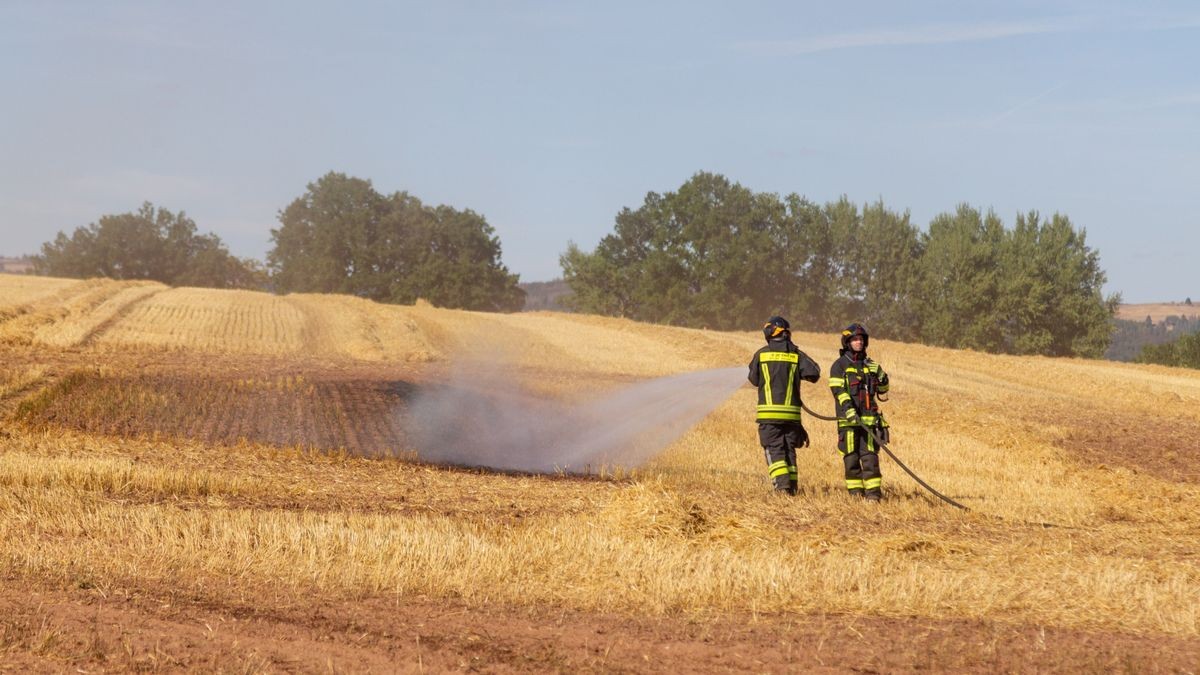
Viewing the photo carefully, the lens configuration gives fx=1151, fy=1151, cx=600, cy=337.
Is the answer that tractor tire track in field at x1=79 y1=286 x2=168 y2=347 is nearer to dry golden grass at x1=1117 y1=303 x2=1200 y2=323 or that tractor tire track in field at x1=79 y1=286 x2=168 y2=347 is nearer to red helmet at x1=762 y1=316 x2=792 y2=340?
red helmet at x1=762 y1=316 x2=792 y2=340

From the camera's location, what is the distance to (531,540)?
9656mm

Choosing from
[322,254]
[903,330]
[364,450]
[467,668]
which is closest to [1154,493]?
[364,450]

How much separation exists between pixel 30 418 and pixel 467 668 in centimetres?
1304

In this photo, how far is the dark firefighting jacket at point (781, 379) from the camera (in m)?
13.3

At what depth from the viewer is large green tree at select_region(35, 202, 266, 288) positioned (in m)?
110

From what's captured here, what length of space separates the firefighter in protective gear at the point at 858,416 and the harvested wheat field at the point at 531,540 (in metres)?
0.46

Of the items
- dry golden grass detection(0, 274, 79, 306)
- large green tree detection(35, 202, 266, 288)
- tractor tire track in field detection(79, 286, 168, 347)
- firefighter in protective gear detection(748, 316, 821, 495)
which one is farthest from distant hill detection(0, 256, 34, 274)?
firefighter in protective gear detection(748, 316, 821, 495)

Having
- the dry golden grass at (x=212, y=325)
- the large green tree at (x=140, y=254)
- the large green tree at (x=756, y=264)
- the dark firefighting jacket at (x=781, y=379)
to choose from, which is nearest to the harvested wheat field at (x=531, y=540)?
the dark firefighting jacket at (x=781, y=379)

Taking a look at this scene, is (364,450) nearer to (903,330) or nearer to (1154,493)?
(1154,493)

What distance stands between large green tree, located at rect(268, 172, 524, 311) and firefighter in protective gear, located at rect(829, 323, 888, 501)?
80.5 meters

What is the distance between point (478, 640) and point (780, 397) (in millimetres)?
7184

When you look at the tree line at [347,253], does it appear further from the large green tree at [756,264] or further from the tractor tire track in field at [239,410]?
the tractor tire track in field at [239,410]

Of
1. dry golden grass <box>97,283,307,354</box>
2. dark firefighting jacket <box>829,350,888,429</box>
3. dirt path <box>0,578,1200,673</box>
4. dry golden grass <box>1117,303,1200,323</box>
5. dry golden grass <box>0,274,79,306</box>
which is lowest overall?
dirt path <box>0,578,1200,673</box>

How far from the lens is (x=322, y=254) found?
97.2 meters
